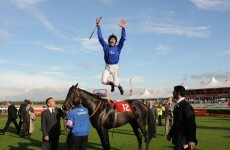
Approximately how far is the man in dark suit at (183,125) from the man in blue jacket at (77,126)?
193cm

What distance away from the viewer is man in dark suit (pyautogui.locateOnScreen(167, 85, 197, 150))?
5.58m

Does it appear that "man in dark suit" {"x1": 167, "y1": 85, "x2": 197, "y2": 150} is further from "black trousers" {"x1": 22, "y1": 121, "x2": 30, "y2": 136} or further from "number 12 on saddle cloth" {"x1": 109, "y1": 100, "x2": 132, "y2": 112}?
"black trousers" {"x1": 22, "y1": 121, "x2": 30, "y2": 136}

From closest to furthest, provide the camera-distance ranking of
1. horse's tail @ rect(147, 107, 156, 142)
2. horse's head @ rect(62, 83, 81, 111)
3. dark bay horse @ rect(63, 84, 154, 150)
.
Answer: horse's head @ rect(62, 83, 81, 111) < dark bay horse @ rect(63, 84, 154, 150) < horse's tail @ rect(147, 107, 156, 142)

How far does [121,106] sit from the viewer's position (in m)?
9.80

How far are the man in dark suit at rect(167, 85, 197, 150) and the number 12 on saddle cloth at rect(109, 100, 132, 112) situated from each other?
3796 millimetres

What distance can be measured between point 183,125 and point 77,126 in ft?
7.41

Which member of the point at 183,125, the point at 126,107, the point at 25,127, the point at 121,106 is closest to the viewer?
the point at 183,125

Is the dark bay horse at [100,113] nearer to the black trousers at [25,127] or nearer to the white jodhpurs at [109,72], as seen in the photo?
the white jodhpurs at [109,72]

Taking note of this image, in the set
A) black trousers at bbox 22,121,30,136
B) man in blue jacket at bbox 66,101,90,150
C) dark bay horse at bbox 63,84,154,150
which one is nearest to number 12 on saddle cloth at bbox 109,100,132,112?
dark bay horse at bbox 63,84,154,150

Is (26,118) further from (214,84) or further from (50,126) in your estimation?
(214,84)

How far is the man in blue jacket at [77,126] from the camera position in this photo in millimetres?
6289

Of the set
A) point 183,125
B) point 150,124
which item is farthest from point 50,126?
point 150,124

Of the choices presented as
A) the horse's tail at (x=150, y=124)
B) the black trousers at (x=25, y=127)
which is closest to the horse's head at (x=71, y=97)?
the horse's tail at (x=150, y=124)

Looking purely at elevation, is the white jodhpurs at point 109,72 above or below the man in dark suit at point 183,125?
above
